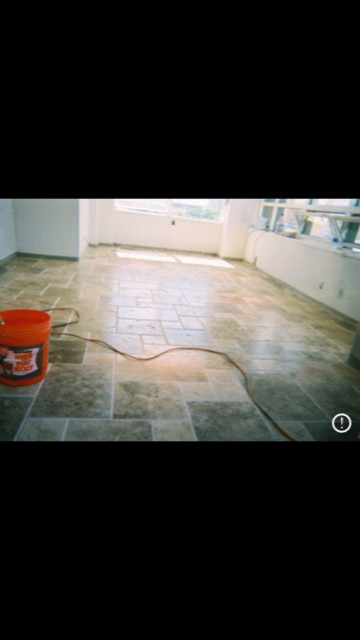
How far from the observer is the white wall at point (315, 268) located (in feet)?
13.1

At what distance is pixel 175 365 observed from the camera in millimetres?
2480

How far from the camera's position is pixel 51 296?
3.54 meters

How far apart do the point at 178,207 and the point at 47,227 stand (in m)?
3.53

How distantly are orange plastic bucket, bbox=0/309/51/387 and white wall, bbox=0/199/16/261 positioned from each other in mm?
2852

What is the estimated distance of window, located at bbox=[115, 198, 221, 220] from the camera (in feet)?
25.0

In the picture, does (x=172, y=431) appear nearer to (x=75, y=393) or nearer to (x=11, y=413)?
(x=75, y=393)

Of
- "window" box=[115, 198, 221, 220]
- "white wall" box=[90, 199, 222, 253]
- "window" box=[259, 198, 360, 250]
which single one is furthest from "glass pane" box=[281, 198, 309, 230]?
"window" box=[115, 198, 221, 220]

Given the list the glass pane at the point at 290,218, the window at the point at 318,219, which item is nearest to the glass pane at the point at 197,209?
the window at the point at 318,219

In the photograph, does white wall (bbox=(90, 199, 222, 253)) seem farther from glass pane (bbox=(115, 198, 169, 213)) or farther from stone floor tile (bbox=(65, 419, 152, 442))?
stone floor tile (bbox=(65, 419, 152, 442))

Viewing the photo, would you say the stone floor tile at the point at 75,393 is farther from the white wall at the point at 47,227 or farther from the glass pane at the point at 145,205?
the glass pane at the point at 145,205

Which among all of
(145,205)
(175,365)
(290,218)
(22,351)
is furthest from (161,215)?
(22,351)

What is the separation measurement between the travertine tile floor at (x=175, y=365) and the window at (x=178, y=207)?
3.24 metres
